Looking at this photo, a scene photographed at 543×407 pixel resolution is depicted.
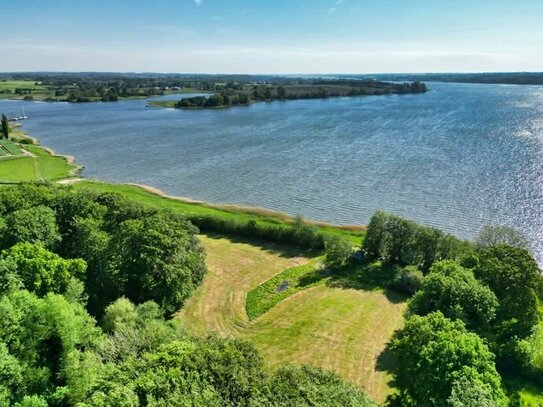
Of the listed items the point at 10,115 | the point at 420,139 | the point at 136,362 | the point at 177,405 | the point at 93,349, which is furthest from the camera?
the point at 10,115

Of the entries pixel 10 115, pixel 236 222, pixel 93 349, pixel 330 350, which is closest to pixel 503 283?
pixel 330 350

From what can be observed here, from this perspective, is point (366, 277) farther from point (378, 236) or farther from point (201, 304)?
point (201, 304)

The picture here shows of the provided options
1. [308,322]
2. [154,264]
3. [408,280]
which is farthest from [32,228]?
[408,280]

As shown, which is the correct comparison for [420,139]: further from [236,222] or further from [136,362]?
[136,362]

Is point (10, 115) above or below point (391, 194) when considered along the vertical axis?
above

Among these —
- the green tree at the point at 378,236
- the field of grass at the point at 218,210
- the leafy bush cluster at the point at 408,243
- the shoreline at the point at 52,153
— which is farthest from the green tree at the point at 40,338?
the shoreline at the point at 52,153

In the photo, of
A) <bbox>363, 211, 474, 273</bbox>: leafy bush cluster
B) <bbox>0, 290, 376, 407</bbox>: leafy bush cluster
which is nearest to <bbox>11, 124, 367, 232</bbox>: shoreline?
<bbox>363, 211, 474, 273</bbox>: leafy bush cluster

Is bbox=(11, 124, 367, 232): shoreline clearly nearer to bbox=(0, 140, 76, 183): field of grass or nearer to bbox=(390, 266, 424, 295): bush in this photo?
bbox=(0, 140, 76, 183): field of grass
